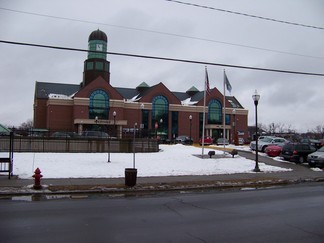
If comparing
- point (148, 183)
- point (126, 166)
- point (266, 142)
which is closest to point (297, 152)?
point (266, 142)

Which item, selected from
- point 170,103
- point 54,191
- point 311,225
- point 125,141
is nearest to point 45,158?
point 125,141

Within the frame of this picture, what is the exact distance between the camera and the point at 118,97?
261ft

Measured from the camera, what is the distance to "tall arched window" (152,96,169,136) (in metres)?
83.4

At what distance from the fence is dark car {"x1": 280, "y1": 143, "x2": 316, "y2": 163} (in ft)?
36.1

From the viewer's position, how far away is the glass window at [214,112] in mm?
86812

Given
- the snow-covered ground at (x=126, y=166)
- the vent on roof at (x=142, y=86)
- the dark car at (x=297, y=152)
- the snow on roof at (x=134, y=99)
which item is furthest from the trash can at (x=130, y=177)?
the vent on roof at (x=142, y=86)

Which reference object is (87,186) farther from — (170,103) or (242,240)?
(170,103)

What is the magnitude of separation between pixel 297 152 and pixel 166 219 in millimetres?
21163

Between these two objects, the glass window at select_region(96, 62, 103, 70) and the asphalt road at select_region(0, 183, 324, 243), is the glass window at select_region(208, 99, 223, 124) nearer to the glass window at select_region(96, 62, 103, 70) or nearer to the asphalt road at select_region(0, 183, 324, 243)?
the glass window at select_region(96, 62, 103, 70)

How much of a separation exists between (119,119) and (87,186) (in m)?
63.7

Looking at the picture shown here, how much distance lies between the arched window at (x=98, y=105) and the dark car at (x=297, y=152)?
53312mm

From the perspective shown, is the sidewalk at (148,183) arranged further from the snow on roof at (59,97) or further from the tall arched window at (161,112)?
the tall arched window at (161,112)

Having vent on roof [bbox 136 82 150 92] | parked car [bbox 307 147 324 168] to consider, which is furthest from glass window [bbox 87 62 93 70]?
parked car [bbox 307 147 324 168]

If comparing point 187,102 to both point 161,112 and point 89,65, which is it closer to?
point 161,112
